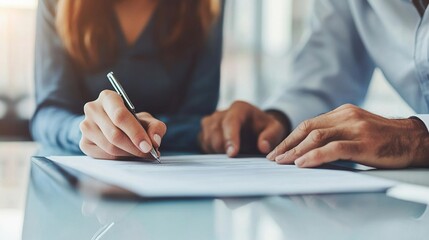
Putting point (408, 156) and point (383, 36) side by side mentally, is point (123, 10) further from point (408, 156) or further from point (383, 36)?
point (408, 156)

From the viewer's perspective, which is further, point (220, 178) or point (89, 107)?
point (89, 107)

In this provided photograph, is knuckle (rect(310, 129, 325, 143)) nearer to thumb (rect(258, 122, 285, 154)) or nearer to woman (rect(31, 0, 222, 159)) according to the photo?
thumb (rect(258, 122, 285, 154))

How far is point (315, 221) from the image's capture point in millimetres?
341

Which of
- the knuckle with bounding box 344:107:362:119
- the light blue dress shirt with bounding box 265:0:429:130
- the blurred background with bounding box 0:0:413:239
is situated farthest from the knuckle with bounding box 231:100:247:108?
the blurred background with bounding box 0:0:413:239

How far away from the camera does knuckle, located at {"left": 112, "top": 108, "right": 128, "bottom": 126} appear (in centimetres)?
57

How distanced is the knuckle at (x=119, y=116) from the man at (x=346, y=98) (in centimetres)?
16

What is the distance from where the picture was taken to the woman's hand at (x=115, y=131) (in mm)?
561

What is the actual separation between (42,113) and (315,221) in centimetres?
71

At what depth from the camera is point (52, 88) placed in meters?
0.98

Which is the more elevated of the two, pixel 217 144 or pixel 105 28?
pixel 105 28

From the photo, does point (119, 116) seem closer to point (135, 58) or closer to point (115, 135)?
point (115, 135)

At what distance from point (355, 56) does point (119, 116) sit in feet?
1.90

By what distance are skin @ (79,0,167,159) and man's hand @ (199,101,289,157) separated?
142 millimetres

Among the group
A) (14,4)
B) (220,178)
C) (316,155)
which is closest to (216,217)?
(220,178)
